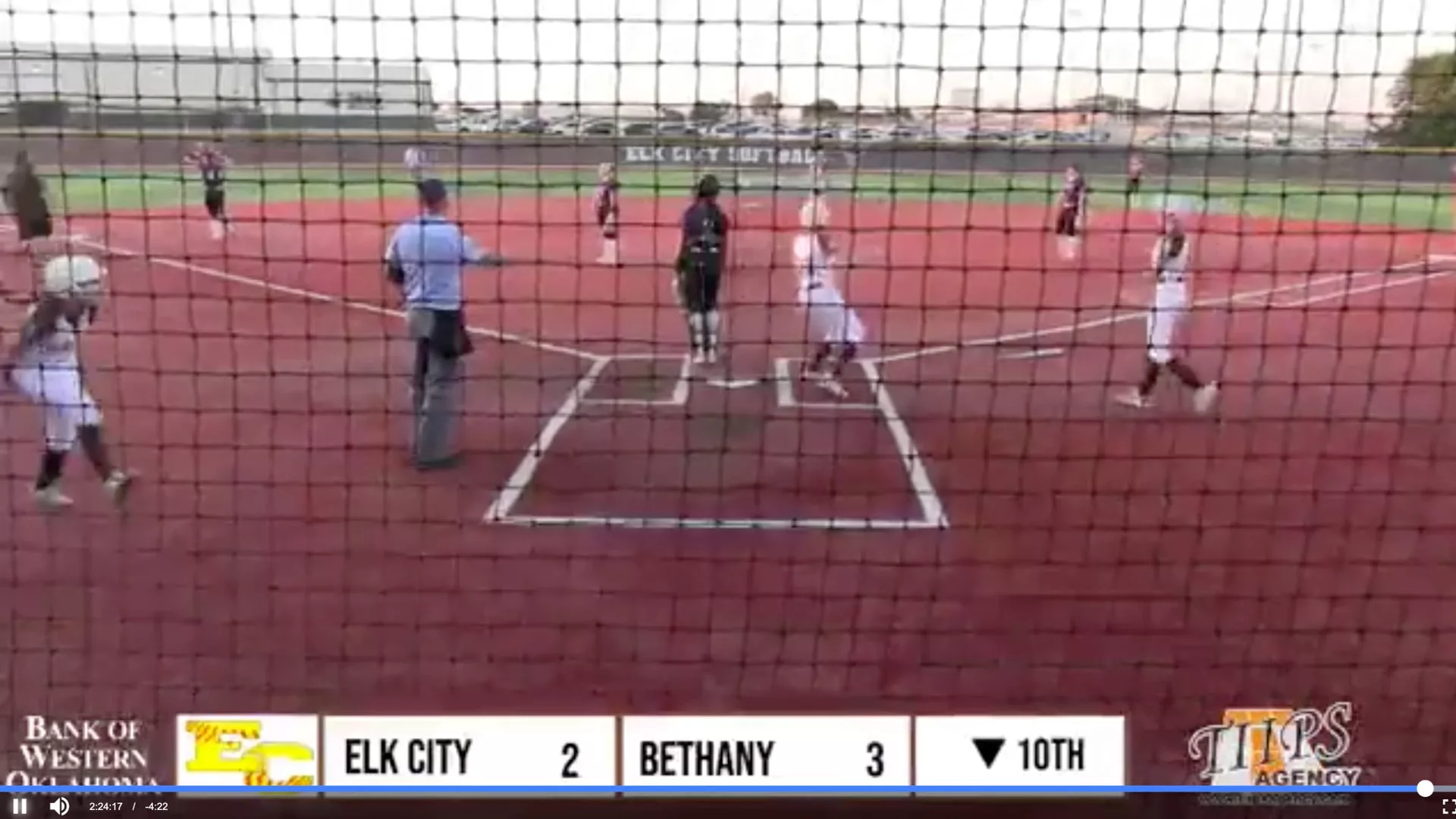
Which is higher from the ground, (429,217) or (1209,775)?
(429,217)

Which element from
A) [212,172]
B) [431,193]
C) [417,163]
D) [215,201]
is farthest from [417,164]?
[215,201]

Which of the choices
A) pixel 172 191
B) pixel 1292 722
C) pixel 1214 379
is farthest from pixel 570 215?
pixel 1292 722

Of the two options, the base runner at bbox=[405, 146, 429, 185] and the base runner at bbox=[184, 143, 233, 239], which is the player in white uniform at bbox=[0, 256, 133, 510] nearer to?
the base runner at bbox=[405, 146, 429, 185]

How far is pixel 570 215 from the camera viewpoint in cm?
2312

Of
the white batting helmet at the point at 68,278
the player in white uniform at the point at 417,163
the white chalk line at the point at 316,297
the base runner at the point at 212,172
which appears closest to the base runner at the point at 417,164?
the player in white uniform at the point at 417,163

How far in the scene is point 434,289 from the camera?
6.63 m

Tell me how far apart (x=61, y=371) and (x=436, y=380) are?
5.40ft

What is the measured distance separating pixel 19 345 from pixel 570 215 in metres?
17.3

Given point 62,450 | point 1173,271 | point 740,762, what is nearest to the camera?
point 740,762

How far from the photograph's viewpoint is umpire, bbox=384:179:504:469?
654 centimetres

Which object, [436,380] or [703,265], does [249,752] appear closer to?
[436,380]

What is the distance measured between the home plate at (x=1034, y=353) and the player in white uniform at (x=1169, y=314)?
1845 millimetres

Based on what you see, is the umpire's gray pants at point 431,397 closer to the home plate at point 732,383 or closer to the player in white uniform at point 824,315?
the home plate at point 732,383

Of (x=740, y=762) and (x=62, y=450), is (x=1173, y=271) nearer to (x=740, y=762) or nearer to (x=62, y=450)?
(x=740, y=762)
